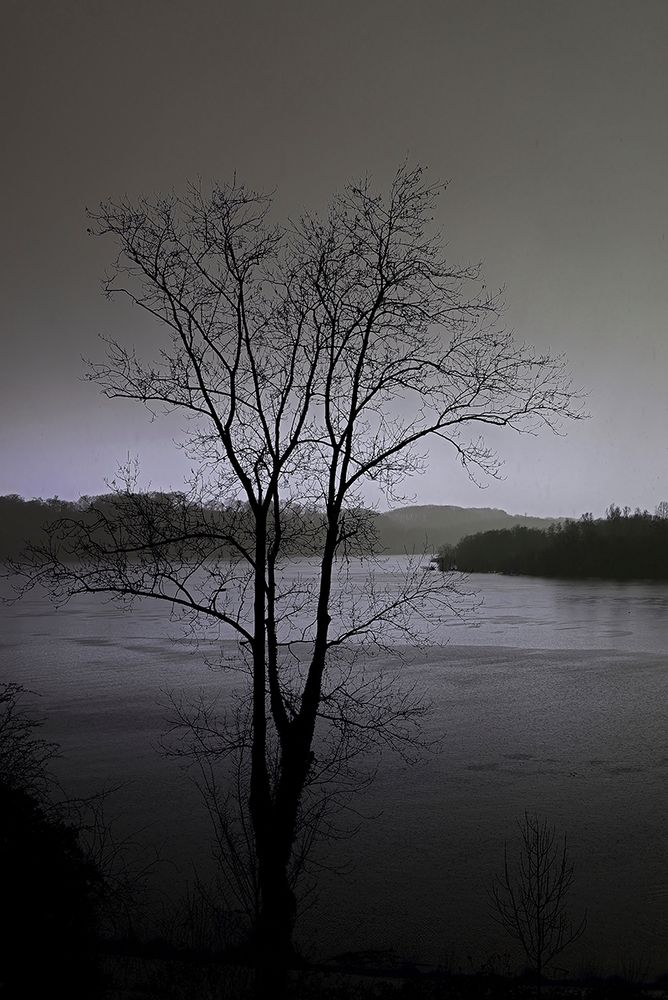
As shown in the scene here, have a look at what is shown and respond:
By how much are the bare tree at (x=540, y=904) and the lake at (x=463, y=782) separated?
0.44 feet

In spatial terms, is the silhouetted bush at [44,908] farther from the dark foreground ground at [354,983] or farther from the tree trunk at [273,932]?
the tree trunk at [273,932]

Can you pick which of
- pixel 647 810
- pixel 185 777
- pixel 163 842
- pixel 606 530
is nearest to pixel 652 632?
pixel 647 810

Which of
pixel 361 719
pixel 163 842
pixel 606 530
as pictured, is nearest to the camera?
pixel 163 842

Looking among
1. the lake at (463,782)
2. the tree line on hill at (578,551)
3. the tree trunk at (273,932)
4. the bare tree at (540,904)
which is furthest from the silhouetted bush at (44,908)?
the tree line on hill at (578,551)

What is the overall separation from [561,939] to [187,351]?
656 centimetres

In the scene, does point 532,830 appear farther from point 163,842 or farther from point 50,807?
point 50,807

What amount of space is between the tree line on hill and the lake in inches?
1525

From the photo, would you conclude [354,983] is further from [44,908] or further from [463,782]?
[463,782]

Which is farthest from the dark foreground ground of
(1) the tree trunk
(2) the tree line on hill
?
(2) the tree line on hill

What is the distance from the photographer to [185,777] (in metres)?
12.0

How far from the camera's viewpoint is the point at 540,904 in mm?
8109

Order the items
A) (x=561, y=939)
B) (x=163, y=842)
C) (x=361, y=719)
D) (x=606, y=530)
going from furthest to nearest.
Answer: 1. (x=606, y=530)
2. (x=361, y=719)
3. (x=163, y=842)
4. (x=561, y=939)

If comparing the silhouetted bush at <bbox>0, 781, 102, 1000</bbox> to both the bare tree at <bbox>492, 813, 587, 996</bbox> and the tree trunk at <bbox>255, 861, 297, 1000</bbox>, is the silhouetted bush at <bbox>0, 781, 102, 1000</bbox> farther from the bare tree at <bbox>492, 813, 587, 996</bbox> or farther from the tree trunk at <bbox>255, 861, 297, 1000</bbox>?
the bare tree at <bbox>492, 813, 587, 996</bbox>

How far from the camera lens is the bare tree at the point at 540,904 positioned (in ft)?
24.5
